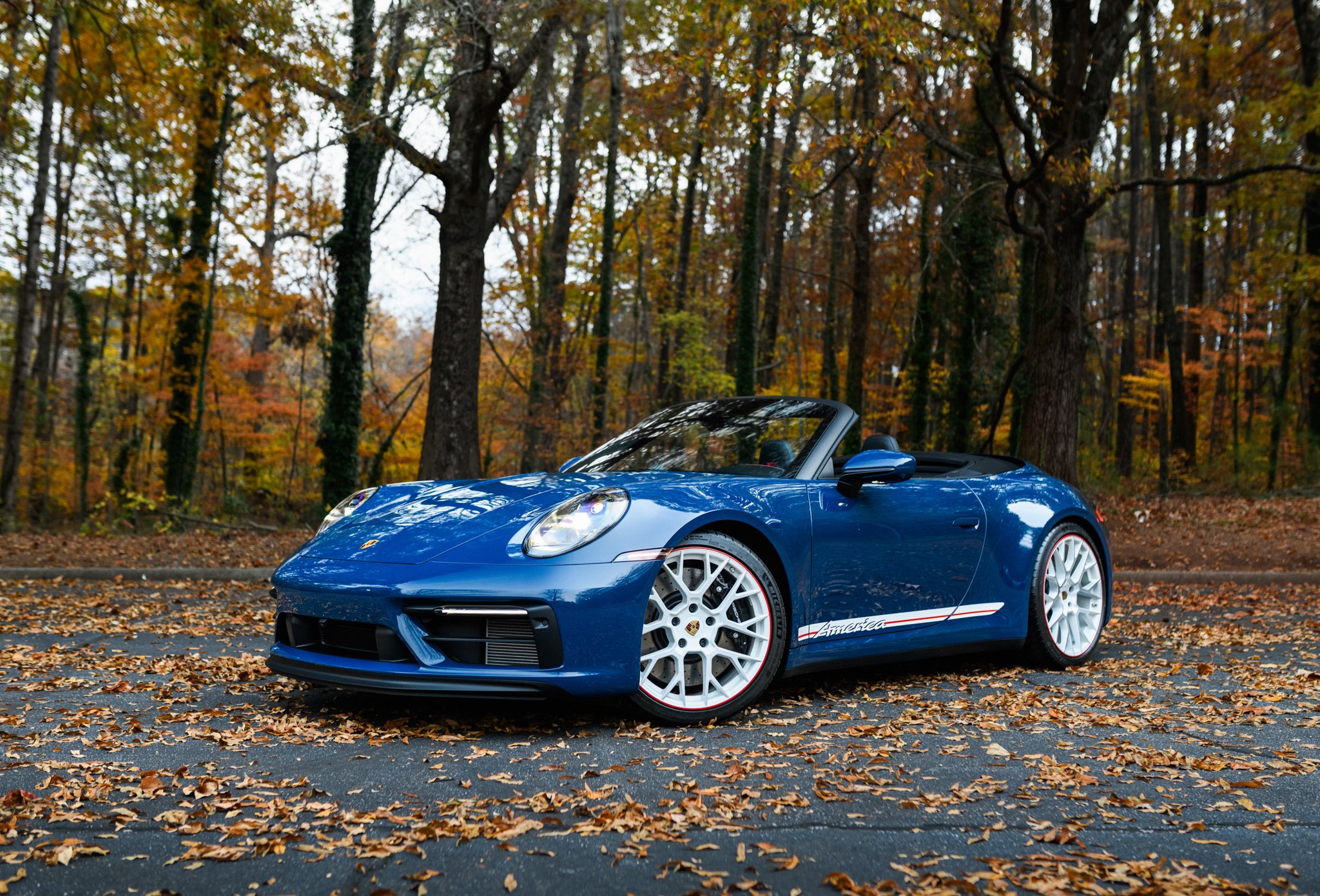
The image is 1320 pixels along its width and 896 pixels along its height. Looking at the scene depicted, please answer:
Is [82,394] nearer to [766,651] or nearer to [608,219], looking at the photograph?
[608,219]

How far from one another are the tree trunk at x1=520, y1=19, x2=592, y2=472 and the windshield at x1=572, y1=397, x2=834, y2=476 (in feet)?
56.5

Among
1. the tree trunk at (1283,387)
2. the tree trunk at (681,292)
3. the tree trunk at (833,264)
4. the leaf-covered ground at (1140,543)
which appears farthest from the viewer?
the tree trunk at (681,292)

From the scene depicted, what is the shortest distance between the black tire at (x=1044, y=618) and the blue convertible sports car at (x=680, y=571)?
0.04 feet

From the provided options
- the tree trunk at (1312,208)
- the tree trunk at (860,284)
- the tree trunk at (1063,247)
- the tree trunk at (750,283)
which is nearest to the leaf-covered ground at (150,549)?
the tree trunk at (1063,247)

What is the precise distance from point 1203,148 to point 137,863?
27.1 meters

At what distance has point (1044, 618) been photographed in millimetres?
5863

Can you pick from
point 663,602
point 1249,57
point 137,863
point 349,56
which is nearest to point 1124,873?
point 663,602

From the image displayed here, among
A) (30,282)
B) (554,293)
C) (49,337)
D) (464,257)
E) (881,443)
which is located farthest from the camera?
(49,337)

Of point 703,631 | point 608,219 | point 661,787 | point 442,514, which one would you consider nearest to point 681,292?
point 608,219

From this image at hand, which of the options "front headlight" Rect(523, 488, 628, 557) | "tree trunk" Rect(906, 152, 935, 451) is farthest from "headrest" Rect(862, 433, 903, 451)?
"tree trunk" Rect(906, 152, 935, 451)

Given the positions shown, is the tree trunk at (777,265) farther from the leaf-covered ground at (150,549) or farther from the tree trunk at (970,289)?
the leaf-covered ground at (150,549)

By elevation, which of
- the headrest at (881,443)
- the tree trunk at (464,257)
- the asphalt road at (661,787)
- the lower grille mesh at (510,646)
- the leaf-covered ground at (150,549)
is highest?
the tree trunk at (464,257)

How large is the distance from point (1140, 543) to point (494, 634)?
429 inches

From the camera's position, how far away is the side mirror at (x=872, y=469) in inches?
190
